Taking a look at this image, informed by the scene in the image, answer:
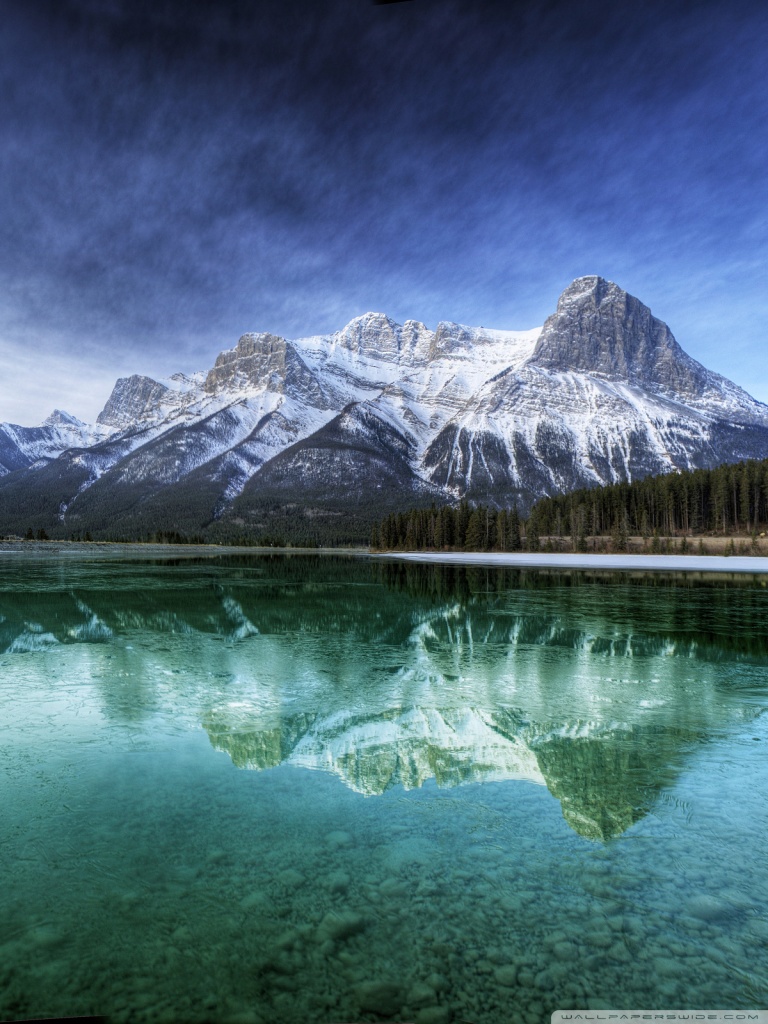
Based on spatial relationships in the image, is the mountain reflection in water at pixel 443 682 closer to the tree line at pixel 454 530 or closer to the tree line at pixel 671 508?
the tree line at pixel 671 508

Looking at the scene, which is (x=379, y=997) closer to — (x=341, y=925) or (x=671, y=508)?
(x=341, y=925)

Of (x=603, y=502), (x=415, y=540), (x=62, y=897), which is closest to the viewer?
(x=62, y=897)

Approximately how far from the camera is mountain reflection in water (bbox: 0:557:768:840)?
7812 millimetres

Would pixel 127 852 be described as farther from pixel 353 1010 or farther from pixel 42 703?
pixel 42 703

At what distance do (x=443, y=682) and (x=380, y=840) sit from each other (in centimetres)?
677

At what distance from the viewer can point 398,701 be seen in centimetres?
1080

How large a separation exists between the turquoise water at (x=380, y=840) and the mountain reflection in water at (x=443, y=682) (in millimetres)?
82

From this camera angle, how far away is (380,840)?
18.8 feet

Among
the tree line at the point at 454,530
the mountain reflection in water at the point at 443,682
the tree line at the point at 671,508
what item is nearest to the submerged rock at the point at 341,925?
the mountain reflection in water at the point at 443,682

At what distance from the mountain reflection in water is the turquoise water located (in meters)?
0.08

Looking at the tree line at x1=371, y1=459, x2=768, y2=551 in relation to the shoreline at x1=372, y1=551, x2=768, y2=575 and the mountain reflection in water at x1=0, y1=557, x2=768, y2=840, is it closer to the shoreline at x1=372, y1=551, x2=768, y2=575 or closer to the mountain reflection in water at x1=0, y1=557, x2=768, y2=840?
the shoreline at x1=372, y1=551, x2=768, y2=575

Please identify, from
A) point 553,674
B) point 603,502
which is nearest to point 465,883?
point 553,674

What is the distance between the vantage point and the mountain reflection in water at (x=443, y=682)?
25.6 ft

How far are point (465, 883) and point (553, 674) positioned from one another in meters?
8.88
